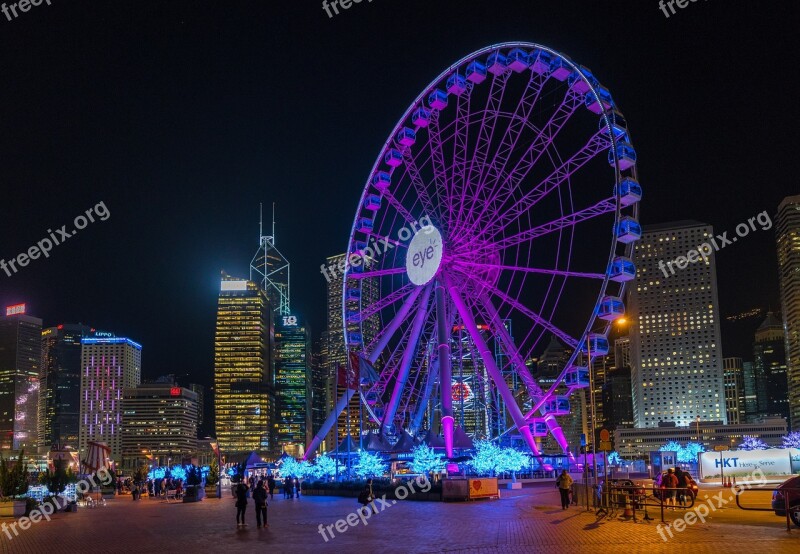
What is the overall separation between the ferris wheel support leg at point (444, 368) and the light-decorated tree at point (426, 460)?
0.72 meters

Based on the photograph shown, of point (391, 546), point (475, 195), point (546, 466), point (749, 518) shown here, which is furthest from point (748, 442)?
point (391, 546)

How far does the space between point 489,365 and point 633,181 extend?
488 inches

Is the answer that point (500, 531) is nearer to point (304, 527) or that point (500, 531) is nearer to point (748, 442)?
point (304, 527)

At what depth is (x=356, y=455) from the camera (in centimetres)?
5131

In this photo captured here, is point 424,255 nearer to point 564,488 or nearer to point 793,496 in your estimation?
point 564,488

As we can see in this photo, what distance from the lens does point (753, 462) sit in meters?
36.9

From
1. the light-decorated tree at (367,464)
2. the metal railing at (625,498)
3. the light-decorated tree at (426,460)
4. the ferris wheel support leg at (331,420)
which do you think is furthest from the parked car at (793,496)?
the ferris wheel support leg at (331,420)

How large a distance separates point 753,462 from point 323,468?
81.2ft

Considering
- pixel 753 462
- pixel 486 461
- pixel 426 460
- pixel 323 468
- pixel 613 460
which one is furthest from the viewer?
pixel 613 460

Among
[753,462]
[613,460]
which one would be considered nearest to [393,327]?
[753,462]

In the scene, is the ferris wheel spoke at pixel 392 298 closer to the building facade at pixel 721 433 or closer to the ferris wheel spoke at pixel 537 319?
the ferris wheel spoke at pixel 537 319

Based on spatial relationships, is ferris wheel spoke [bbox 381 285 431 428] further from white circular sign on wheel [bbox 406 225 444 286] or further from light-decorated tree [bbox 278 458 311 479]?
light-decorated tree [bbox 278 458 311 479]

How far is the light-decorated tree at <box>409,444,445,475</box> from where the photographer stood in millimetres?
46219

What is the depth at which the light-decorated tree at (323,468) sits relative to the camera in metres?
50.8
